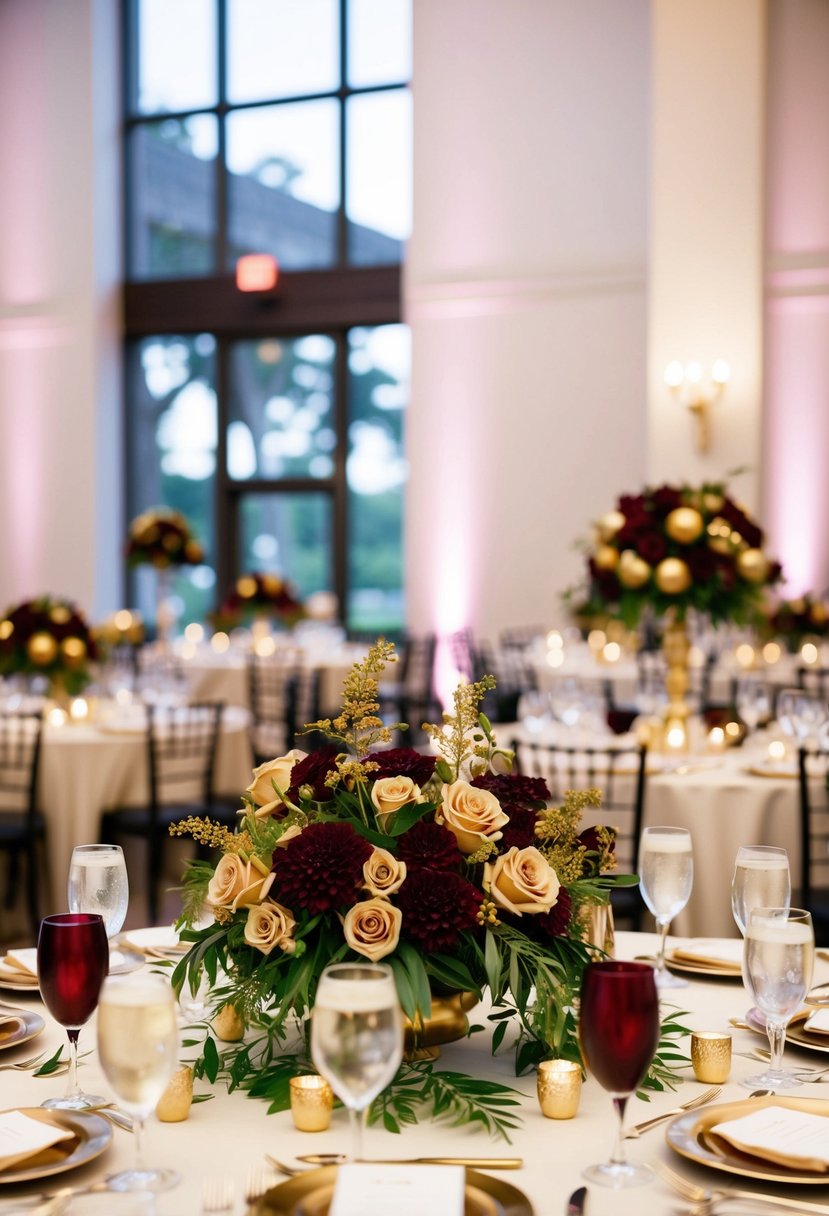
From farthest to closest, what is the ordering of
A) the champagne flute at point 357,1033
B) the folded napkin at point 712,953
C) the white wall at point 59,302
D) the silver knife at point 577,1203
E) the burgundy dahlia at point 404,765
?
the white wall at point 59,302, the folded napkin at point 712,953, the burgundy dahlia at point 404,765, the silver knife at point 577,1203, the champagne flute at point 357,1033

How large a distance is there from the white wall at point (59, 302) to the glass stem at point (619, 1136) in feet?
36.9

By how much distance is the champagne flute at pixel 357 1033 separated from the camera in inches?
43.3

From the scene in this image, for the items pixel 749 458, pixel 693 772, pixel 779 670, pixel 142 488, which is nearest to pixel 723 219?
pixel 749 458

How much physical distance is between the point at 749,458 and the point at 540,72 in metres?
3.60

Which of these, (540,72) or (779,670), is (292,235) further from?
(779,670)

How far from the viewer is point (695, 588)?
13.8ft

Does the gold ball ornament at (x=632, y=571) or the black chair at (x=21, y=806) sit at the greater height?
the gold ball ornament at (x=632, y=571)

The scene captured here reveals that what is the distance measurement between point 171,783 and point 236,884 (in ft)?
13.6

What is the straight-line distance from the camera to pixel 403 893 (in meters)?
1.46

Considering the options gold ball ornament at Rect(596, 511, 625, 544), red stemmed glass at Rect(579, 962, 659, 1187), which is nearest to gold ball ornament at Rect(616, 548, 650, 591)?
gold ball ornament at Rect(596, 511, 625, 544)

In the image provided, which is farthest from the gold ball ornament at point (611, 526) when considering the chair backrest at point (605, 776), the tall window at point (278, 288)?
the tall window at point (278, 288)

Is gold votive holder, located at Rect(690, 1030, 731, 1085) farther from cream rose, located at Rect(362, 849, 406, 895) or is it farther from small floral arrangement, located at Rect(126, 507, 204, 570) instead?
small floral arrangement, located at Rect(126, 507, 204, 570)

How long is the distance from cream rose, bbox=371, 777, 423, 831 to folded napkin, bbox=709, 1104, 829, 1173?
46cm

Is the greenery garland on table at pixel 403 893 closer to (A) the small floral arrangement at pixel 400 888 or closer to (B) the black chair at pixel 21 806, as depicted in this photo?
(A) the small floral arrangement at pixel 400 888
